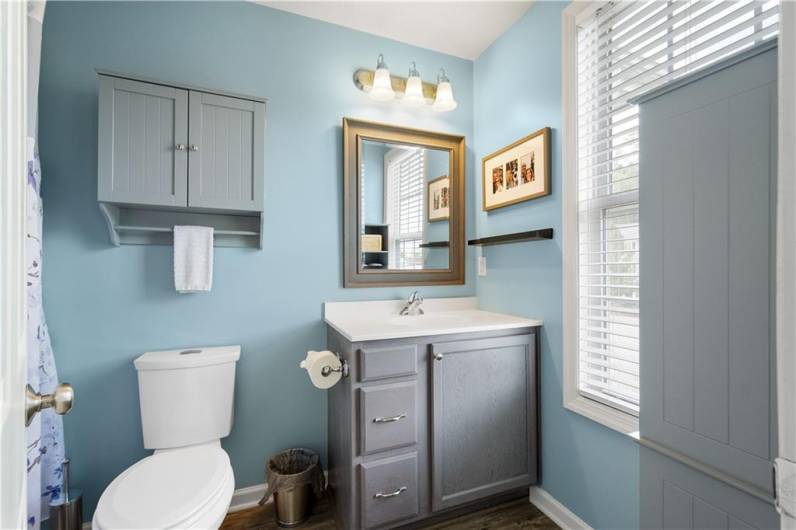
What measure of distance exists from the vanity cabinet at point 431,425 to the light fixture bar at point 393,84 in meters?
1.44

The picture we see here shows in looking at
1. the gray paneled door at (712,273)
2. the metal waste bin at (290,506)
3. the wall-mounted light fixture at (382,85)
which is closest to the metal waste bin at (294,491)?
the metal waste bin at (290,506)

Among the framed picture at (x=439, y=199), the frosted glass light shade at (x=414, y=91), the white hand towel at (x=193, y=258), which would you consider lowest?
the white hand towel at (x=193, y=258)

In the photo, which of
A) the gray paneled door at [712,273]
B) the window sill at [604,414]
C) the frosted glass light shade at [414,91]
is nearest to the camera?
the gray paneled door at [712,273]

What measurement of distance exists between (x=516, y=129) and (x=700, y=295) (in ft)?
4.97

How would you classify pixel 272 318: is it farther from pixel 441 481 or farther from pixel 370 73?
pixel 370 73

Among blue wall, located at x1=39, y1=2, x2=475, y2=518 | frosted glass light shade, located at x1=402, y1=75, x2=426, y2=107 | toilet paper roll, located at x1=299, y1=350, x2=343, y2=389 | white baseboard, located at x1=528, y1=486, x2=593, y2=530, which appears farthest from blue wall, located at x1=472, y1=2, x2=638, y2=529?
toilet paper roll, located at x1=299, y1=350, x2=343, y2=389

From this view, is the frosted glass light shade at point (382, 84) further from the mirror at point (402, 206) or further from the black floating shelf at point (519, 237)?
the black floating shelf at point (519, 237)

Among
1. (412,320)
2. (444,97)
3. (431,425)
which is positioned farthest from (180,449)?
(444,97)

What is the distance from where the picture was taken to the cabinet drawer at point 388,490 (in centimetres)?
153

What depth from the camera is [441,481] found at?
1.64 m

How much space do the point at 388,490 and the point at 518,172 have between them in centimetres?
167

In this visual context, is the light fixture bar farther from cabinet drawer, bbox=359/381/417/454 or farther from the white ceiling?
cabinet drawer, bbox=359/381/417/454

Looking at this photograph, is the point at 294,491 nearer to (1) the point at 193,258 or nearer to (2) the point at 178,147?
(1) the point at 193,258

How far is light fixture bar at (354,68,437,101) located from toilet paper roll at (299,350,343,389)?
1.53 meters
